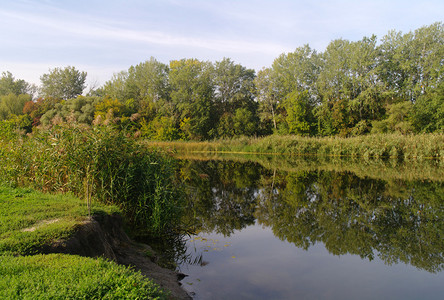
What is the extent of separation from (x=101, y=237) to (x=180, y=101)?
50927mm

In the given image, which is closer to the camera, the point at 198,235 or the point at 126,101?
the point at 198,235

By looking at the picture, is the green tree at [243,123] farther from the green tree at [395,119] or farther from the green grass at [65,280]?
the green grass at [65,280]

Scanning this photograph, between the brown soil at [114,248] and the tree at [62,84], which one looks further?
the tree at [62,84]

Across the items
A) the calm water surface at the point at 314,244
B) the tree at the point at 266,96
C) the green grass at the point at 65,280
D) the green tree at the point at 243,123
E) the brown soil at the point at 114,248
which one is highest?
the tree at the point at 266,96

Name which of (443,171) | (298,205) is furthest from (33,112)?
(443,171)

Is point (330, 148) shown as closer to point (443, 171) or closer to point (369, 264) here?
point (443, 171)

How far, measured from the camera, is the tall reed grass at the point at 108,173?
752 centimetres

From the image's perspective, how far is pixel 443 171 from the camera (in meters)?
21.0

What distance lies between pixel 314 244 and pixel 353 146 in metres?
28.1

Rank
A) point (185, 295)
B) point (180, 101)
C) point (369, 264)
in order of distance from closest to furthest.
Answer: point (185, 295) < point (369, 264) < point (180, 101)

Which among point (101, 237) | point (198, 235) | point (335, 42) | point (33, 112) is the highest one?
point (335, 42)

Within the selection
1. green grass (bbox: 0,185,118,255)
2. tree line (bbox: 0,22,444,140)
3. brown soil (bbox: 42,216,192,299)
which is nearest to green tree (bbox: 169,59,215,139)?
tree line (bbox: 0,22,444,140)

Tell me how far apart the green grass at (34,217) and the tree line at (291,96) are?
3631 cm

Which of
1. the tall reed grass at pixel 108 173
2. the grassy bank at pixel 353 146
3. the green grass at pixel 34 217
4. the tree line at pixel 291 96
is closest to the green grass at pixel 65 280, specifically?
the green grass at pixel 34 217
